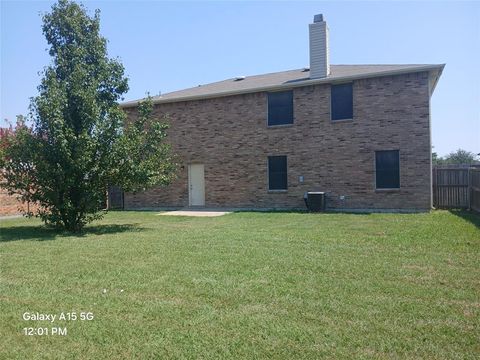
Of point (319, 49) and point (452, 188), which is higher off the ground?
point (319, 49)

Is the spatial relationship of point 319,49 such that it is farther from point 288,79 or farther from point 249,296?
point 249,296

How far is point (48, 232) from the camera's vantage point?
12.4 meters

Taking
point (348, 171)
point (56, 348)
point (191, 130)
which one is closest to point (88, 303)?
point (56, 348)

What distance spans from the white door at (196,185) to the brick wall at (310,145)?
33 centimetres

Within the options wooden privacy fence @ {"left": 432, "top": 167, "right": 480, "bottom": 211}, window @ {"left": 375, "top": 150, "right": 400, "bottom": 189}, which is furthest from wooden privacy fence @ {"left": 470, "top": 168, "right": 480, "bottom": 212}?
window @ {"left": 375, "top": 150, "right": 400, "bottom": 189}

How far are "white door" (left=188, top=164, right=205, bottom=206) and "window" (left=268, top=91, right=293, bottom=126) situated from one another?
4.42m

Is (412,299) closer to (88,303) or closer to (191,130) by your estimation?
(88,303)

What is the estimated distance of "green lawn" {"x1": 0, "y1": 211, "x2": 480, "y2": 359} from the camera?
382 centimetres

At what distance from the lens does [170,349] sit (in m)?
3.79

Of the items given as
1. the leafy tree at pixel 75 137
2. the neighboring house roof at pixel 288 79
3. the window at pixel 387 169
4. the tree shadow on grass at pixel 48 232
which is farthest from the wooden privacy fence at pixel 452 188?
the tree shadow on grass at pixel 48 232

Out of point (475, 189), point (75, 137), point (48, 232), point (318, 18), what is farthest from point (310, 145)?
point (48, 232)

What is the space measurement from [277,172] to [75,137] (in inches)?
388

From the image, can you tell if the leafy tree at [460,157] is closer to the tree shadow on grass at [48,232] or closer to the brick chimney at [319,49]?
the brick chimney at [319,49]

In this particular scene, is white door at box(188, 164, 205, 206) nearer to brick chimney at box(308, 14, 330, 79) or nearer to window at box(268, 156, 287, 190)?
window at box(268, 156, 287, 190)
